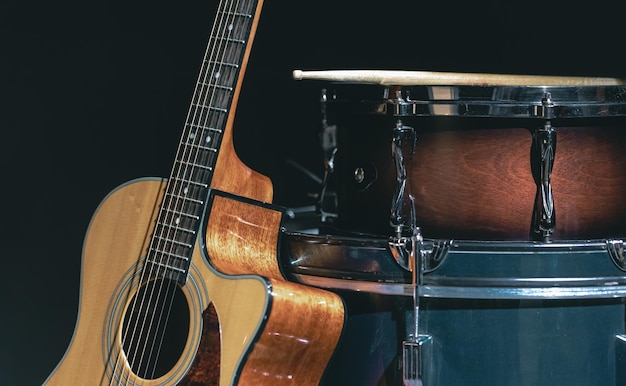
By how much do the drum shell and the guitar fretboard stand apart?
322 mm

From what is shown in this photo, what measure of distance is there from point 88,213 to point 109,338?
0.66m

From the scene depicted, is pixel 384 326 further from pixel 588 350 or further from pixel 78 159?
pixel 78 159

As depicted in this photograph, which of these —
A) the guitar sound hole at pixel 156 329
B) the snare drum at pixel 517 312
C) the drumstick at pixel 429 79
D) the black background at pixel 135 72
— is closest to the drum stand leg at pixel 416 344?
the snare drum at pixel 517 312

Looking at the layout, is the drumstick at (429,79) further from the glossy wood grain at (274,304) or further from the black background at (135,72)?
the black background at (135,72)

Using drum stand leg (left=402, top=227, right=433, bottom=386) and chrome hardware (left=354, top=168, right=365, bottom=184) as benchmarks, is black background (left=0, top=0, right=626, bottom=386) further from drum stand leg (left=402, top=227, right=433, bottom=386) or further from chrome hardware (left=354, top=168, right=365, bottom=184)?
drum stand leg (left=402, top=227, right=433, bottom=386)

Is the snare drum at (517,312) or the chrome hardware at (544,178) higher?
the chrome hardware at (544,178)

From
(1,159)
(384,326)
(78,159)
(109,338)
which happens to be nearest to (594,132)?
(384,326)

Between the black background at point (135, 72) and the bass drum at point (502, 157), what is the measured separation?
2.30ft

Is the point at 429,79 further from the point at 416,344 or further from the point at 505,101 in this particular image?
the point at 416,344

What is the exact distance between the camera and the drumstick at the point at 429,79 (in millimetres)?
1859

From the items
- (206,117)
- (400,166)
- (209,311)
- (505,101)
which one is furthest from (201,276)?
(505,101)

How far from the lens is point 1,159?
92.7 inches

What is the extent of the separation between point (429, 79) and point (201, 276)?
24.3 inches

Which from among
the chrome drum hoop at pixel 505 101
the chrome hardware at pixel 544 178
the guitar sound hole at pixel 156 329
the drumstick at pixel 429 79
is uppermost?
the drumstick at pixel 429 79
